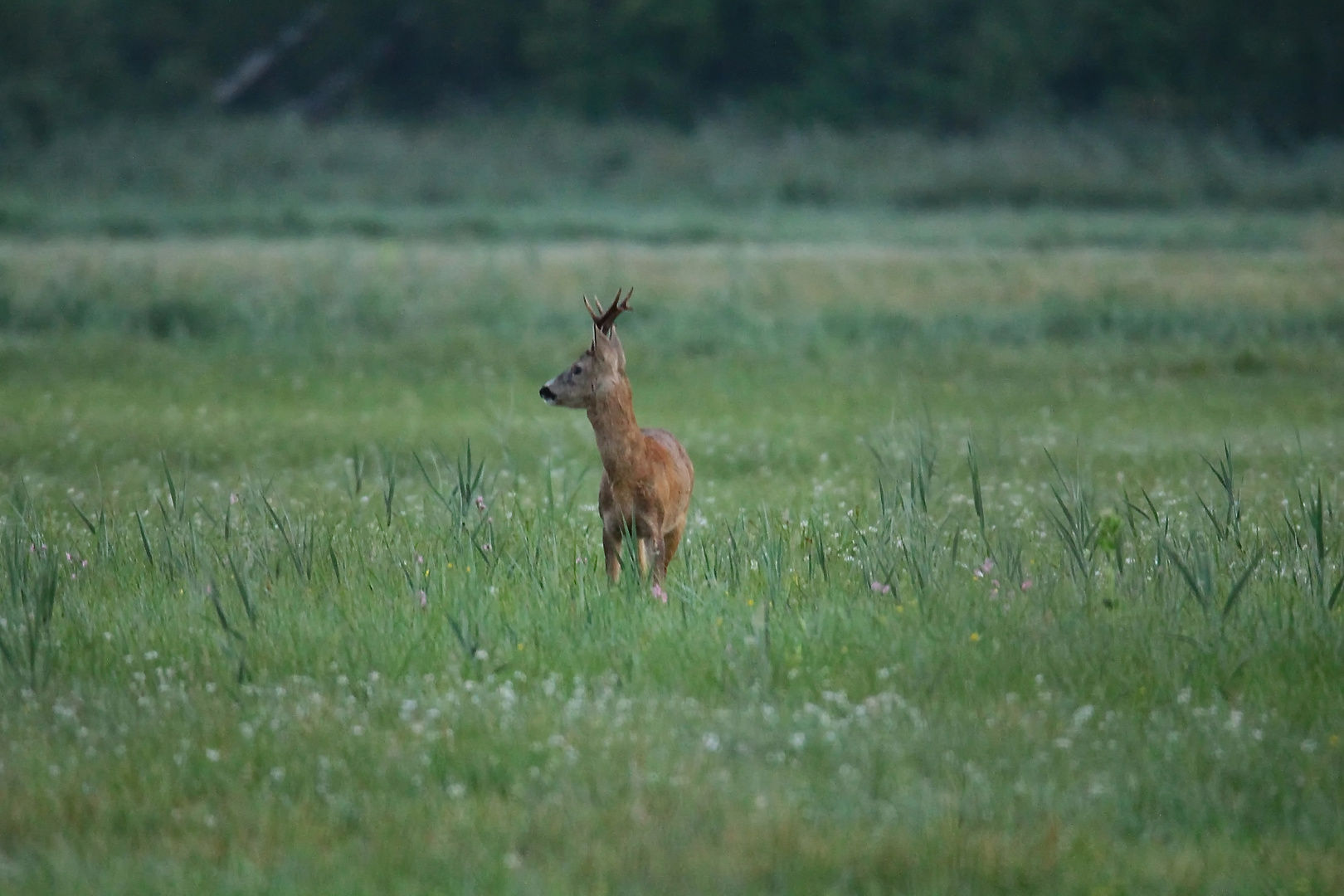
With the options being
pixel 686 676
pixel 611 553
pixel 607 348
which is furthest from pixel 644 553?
pixel 686 676

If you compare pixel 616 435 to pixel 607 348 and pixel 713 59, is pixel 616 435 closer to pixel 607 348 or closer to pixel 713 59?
pixel 607 348

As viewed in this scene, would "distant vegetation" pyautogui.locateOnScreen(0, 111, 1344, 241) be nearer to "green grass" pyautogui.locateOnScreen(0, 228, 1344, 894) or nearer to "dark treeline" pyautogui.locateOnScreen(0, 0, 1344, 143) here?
"dark treeline" pyautogui.locateOnScreen(0, 0, 1344, 143)

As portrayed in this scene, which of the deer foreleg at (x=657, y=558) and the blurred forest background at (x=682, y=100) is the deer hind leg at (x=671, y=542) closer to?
the deer foreleg at (x=657, y=558)

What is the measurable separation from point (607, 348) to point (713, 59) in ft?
143

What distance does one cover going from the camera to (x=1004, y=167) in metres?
39.1

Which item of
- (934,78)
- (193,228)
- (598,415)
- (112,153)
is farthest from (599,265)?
(934,78)

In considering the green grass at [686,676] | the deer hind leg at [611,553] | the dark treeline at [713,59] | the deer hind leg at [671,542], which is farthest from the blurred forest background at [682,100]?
the deer hind leg at [611,553]

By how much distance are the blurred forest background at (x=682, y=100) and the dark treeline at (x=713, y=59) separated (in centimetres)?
7

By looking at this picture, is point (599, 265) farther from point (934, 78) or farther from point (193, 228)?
point (934, 78)

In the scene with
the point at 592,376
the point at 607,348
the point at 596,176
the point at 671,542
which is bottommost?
the point at 671,542

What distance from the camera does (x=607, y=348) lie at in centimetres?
762

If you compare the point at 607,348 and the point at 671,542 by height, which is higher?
the point at 607,348

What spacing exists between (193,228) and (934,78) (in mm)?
23010

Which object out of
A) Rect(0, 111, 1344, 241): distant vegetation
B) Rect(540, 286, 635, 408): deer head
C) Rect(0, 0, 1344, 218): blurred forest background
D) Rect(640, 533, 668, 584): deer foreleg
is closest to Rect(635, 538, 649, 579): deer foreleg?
Rect(640, 533, 668, 584): deer foreleg
